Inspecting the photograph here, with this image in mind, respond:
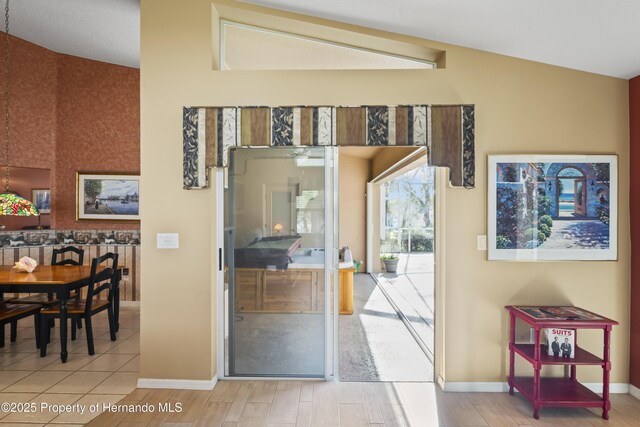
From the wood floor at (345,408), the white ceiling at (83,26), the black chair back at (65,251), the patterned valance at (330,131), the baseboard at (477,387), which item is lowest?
the wood floor at (345,408)

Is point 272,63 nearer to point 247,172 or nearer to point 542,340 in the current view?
point 247,172

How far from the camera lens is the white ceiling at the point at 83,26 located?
3.80 m

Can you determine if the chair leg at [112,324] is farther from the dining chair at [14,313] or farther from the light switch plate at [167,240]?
the light switch plate at [167,240]

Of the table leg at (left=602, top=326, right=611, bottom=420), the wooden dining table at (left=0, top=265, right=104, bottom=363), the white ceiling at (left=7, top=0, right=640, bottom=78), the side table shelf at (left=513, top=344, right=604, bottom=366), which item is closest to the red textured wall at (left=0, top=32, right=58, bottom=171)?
the wooden dining table at (left=0, top=265, right=104, bottom=363)

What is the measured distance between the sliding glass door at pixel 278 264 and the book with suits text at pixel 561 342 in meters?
1.64

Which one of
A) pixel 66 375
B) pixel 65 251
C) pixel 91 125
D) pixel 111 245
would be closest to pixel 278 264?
pixel 66 375

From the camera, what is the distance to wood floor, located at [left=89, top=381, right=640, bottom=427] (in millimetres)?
2541

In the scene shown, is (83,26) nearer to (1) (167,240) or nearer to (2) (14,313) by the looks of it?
(1) (167,240)

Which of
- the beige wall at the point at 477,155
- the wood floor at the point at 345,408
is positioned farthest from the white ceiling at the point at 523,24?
the wood floor at the point at 345,408

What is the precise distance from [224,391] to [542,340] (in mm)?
2535

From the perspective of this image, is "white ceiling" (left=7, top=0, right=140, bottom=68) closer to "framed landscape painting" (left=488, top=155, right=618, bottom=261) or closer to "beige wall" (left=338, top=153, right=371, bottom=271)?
"framed landscape painting" (left=488, top=155, right=618, bottom=261)

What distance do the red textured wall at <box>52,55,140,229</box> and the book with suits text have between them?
17.1ft

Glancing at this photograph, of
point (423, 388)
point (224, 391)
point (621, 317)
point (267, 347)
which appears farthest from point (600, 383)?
point (224, 391)

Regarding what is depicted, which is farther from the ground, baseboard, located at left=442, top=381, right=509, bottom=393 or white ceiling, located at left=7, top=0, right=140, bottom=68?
white ceiling, located at left=7, top=0, right=140, bottom=68
